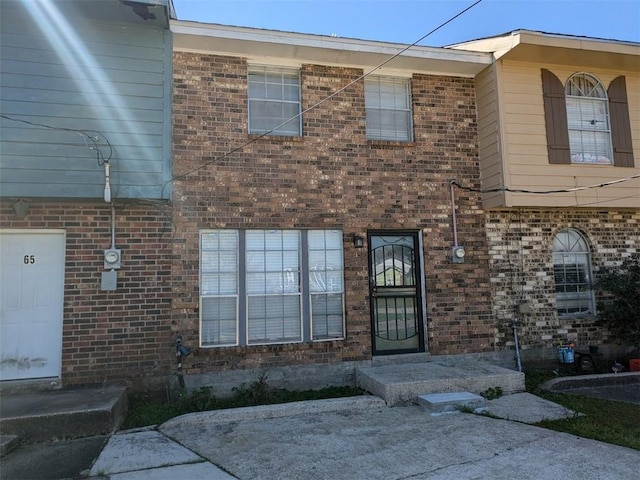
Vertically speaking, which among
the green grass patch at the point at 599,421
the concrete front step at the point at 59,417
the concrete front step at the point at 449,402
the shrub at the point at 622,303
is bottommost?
the green grass patch at the point at 599,421

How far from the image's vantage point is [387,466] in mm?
4020

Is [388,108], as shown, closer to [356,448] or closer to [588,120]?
[588,120]

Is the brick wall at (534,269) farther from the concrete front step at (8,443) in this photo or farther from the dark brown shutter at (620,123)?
the concrete front step at (8,443)

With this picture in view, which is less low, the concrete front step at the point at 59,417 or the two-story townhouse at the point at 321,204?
the two-story townhouse at the point at 321,204

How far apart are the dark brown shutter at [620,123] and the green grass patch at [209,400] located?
20.2ft

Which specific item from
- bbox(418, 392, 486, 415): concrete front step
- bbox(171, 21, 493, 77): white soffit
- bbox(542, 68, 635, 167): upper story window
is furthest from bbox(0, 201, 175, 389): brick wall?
bbox(542, 68, 635, 167): upper story window

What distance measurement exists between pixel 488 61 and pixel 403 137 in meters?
1.89

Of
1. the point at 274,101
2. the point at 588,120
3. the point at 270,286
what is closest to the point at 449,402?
the point at 270,286

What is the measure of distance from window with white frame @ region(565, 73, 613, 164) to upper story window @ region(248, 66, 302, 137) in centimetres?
477

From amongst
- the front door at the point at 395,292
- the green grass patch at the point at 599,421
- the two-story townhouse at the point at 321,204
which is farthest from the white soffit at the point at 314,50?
the green grass patch at the point at 599,421

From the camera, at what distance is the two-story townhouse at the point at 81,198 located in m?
6.01

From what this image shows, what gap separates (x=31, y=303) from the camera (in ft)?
20.1

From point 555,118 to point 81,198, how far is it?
7552mm

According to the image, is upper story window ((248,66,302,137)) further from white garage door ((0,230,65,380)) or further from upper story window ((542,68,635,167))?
upper story window ((542,68,635,167))
